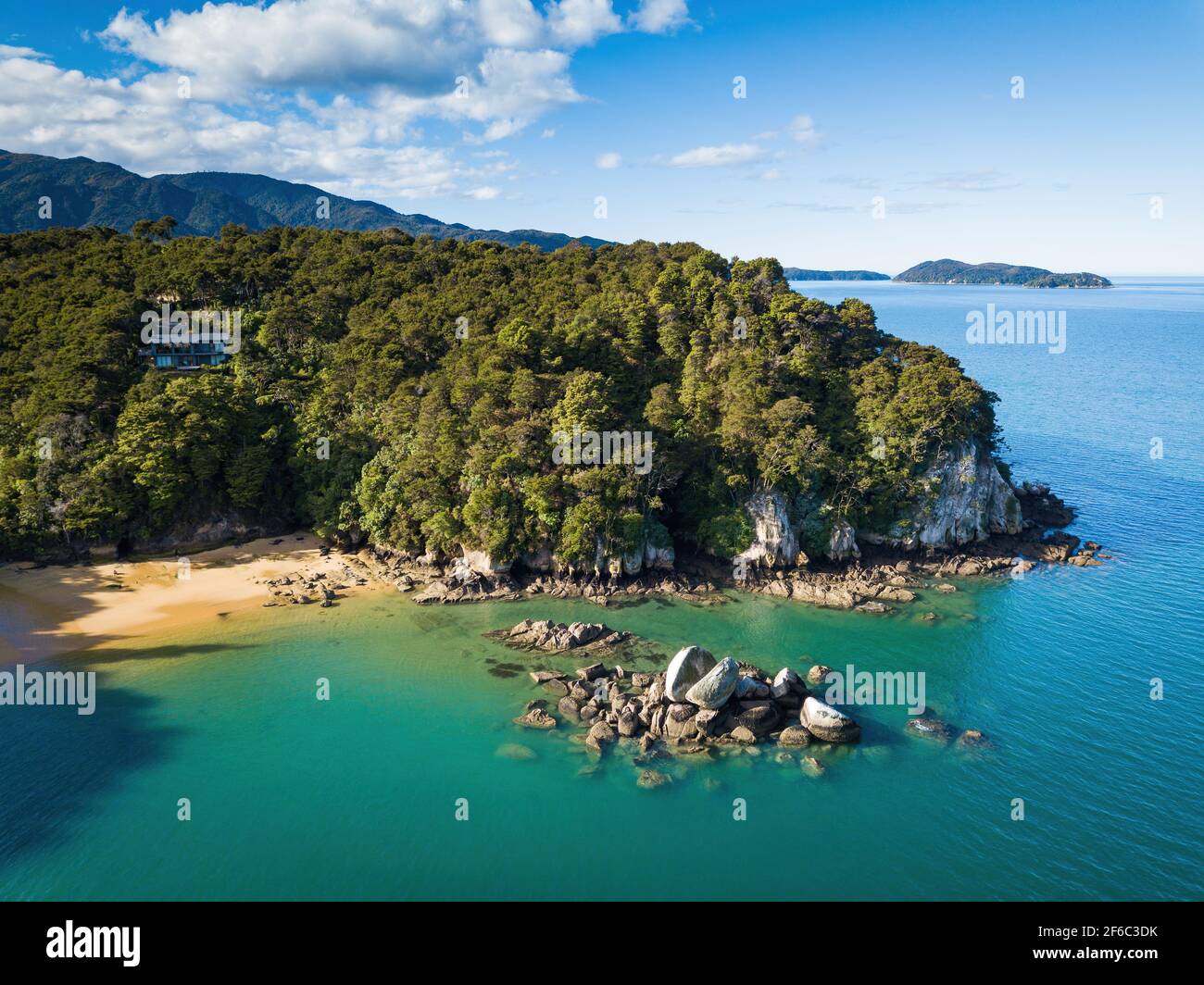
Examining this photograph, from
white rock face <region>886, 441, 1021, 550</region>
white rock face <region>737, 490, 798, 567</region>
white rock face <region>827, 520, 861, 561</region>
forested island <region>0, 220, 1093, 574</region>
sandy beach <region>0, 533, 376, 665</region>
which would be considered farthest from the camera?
white rock face <region>886, 441, 1021, 550</region>

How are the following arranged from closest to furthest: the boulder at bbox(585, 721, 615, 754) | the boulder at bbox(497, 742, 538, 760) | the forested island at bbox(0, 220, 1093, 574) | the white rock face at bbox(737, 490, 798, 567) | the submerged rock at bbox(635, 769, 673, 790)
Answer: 1. the submerged rock at bbox(635, 769, 673, 790)
2. the boulder at bbox(497, 742, 538, 760)
3. the boulder at bbox(585, 721, 615, 754)
4. the forested island at bbox(0, 220, 1093, 574)
5. the white rock face at bbox(737, 490, 798, 567)

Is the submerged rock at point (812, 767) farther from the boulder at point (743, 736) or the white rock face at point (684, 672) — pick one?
the white rock face at point (684, 672)

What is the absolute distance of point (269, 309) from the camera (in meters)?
55.4

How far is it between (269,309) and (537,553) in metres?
34.1

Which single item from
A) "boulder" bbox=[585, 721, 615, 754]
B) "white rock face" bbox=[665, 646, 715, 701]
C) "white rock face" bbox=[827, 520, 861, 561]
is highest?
"white rock face" bbox=[827, 520, 861, 561]

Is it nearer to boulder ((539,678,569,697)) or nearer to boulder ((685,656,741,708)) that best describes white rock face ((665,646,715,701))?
boulder ((685,656,741,708))

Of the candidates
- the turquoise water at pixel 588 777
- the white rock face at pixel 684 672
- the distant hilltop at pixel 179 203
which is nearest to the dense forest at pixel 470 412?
the turquoise water at pixel 588 777

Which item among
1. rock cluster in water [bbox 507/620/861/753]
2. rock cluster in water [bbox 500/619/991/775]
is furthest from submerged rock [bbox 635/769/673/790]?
rock cluster in water [bbox 507/620/861/753]

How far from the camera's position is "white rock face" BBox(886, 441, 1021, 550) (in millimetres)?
41406

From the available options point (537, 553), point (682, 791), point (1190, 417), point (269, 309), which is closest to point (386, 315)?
point (269, 309)

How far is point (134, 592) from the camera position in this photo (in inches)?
1468

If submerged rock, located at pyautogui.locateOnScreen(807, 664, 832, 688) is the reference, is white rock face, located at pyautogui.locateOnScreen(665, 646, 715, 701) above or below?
above

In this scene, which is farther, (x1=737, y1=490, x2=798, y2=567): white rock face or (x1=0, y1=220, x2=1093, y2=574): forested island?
(x1=737, y1=490, x2=798, y2=567): white rock face

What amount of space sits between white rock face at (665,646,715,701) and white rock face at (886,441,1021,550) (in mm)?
20363
